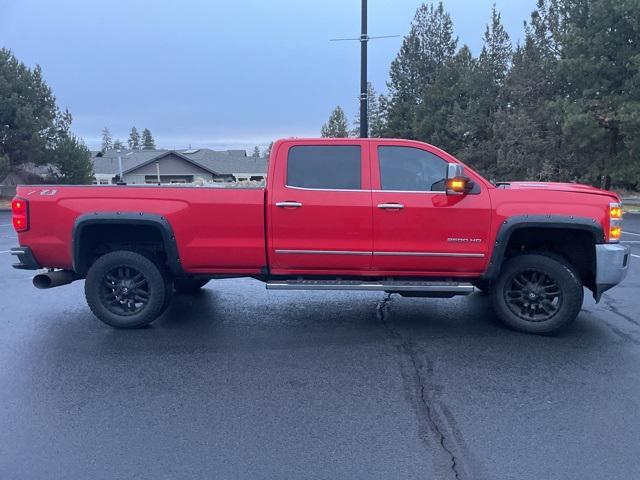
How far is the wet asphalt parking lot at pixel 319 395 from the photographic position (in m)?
3.54

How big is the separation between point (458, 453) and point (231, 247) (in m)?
3.33

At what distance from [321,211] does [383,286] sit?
102cm

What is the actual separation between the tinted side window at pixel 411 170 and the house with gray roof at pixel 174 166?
40.3 metres

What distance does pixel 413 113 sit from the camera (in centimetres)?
4372

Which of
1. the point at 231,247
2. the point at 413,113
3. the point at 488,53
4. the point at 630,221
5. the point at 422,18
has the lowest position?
the point at 630,221

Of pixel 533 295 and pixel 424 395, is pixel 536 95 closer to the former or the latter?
pixel 533 295

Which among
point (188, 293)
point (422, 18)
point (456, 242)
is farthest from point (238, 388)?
point (422, 18)

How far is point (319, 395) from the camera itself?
456 cm

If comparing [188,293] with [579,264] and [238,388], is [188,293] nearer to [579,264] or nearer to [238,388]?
[238,388]

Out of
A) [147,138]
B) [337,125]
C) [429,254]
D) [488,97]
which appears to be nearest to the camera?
[429,254]

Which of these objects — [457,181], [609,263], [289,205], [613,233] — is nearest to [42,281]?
[289,205]

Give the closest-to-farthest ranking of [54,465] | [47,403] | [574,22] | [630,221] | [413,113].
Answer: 1. [54,465]
2. [47,403]
3. [630,221]
4. [574,22]
5. [413,113]

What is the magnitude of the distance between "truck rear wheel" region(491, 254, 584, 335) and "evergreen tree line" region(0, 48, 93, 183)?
32447mm

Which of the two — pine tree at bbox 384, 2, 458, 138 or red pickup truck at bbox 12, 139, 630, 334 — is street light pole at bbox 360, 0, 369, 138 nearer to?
red pickup truck at bbox 12, 139, 630, 334
